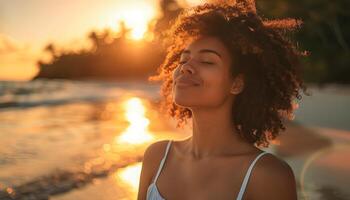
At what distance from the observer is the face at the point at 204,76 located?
2.19m

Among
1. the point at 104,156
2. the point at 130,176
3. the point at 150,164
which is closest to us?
the point at 150,164

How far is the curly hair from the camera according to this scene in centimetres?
225

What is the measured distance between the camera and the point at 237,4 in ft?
7.92

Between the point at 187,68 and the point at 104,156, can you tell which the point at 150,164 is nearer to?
the point at 187,68

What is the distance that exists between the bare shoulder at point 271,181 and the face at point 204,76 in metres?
0.39

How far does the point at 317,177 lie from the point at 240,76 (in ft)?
13.2

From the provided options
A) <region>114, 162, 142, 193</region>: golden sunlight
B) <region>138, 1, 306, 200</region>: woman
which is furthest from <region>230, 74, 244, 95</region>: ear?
<region>114, 162, 142, 193</region>: golden sunlight

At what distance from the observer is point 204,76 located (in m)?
2.21

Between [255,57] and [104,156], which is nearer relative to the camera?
[255,57]

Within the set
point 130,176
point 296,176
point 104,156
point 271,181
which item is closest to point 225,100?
point 271,181

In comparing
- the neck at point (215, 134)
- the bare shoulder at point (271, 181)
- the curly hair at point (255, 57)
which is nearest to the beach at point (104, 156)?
the curly hair at point (255, 57)

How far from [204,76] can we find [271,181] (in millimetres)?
547

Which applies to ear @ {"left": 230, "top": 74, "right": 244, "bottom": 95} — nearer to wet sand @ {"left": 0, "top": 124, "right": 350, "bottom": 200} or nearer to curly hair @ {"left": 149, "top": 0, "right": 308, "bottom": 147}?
curly hair @ {"left": 149, "top": 0, "right": 308, "bottom": 147}

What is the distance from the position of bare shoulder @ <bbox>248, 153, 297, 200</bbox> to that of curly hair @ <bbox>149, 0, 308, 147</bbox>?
0.38 m
